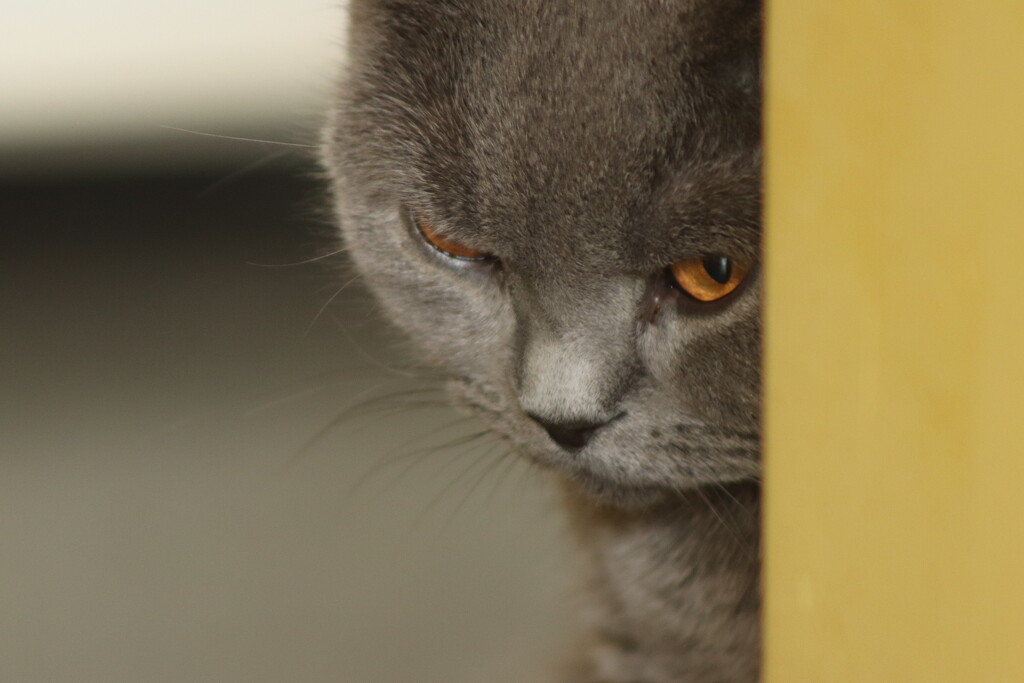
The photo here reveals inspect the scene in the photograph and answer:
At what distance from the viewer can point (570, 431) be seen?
74 centimetres

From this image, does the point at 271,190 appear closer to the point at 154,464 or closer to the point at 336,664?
the point at 154,464

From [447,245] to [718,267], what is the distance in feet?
0.70

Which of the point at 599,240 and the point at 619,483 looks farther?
the point at 619,483

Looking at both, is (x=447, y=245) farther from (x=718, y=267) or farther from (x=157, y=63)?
(x=157, y=63)

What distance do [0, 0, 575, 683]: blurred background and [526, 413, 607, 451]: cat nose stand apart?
37cm

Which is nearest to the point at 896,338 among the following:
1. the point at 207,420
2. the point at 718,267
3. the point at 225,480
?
the point at 718,267

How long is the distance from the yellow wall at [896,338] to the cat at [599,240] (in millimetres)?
201

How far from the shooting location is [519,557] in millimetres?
1700

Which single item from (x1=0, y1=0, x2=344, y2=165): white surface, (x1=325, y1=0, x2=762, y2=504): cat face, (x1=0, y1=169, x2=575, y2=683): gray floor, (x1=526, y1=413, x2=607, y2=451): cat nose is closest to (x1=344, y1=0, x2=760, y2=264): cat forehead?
(x1=325, y1=0, x2=762, y2=504): cat face

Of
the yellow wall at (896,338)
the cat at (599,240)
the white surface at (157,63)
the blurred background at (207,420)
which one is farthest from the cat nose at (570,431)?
the white surface at (157,63)

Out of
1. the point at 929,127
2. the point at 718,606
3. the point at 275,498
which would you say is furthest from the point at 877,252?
the point at 275,498

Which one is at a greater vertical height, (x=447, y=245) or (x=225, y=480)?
(x=447, y=245)

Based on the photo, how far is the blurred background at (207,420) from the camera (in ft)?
4.93

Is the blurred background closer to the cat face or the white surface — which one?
the white surface
